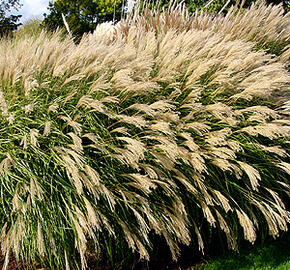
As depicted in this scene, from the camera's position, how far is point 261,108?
304 centimetres

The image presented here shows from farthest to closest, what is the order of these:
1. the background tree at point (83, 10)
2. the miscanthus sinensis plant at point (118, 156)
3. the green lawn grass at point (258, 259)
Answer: the background tree at point (83, 10), the green lawn grass at point (258, 259), the miscanthus sinensis plant at point (118, 156)

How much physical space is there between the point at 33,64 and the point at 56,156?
2.80 ft

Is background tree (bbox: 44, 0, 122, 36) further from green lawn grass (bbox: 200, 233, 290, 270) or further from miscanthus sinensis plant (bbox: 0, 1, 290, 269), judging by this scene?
green lawn grass (bbox: 200, 233, 290, 270)

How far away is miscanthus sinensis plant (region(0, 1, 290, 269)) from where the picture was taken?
93.9 inches

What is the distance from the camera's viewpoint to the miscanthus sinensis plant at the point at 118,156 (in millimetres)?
2385

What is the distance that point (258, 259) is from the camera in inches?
119

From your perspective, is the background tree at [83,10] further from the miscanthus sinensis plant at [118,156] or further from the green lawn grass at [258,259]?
the green lawn grass at [258,259]

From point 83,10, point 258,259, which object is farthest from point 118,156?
point 83,10

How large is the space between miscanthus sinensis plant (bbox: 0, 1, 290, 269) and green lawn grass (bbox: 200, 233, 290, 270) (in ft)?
0.70

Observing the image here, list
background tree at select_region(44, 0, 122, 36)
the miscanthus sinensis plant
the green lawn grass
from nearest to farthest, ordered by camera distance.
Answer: the miscanthus sinensis plant, the green lawn grass, background tree at select_region(44, 0, 122, 36)

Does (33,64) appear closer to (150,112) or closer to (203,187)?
(150,112)

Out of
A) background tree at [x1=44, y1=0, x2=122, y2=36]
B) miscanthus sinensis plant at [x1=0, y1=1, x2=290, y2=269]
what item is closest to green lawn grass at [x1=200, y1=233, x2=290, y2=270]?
miscanthus sinensis plant at [x1=0, y1=1, x2=290, y2=269]

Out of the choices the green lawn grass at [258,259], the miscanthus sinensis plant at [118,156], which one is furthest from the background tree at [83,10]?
the green lawn grass at [258,259]

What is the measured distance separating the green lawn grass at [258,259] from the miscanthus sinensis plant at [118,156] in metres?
0.21
